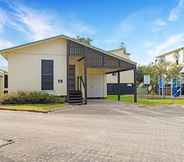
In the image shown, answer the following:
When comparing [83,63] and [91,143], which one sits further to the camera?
[83,63]

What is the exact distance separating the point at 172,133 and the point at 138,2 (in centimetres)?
908

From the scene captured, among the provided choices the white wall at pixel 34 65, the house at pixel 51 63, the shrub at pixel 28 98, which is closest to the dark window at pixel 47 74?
the house at pixel 51 63

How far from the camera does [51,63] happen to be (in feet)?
68.0

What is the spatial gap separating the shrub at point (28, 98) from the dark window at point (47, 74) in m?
1.41

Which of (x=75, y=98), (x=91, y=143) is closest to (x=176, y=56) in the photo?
(x=75, y=98)

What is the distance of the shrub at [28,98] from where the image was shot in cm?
1847

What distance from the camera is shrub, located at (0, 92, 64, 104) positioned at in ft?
60.6

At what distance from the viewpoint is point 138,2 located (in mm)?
15242

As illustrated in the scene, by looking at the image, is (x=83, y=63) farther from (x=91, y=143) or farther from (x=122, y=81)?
(x=122, y=81)

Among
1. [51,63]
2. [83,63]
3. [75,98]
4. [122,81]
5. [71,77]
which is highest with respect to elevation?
[83,63]

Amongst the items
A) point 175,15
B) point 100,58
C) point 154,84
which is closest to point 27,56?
point 100,58

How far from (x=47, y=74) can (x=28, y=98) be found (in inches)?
110

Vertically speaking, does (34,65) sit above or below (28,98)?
above

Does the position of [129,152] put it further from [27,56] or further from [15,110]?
[27,56]
